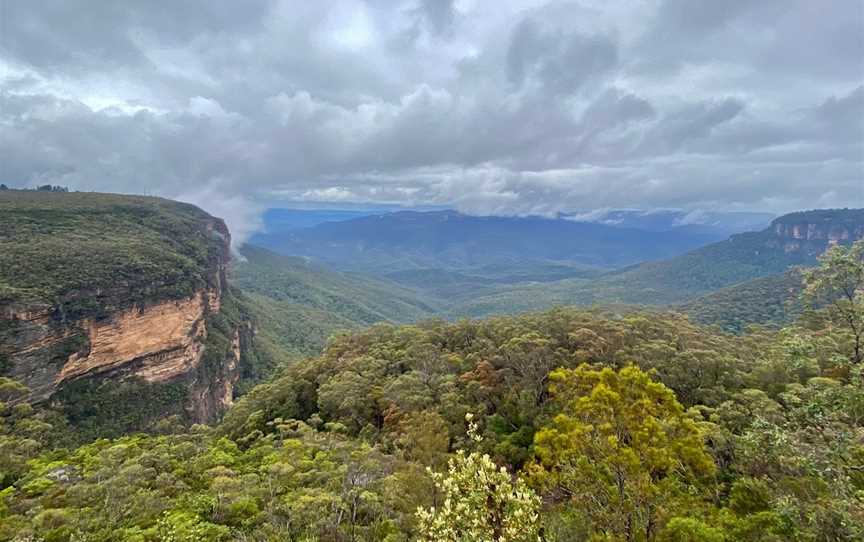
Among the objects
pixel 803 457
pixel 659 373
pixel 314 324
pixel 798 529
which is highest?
pixel 803 457

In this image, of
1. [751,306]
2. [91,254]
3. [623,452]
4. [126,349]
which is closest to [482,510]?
[623,452]

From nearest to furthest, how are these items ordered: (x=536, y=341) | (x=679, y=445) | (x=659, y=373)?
1. (x=679, y=445)
2. (x=659, y=373)
3. (x=536, y=341)

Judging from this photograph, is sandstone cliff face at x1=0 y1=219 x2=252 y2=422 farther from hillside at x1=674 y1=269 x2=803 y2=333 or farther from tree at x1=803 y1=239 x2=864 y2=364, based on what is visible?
hillside at x1=674 y1=269 x2=803 y2=333

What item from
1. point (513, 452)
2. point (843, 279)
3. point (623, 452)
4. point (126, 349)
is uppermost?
point (843, 279)

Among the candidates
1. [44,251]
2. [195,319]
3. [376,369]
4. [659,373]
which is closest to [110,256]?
[44,251]

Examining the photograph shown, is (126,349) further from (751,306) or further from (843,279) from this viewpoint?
(751,306)

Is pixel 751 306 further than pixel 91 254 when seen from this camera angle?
Yes

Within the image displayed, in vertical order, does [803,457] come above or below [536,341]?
above

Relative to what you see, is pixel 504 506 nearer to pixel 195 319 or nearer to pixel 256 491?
pixel 256 491
